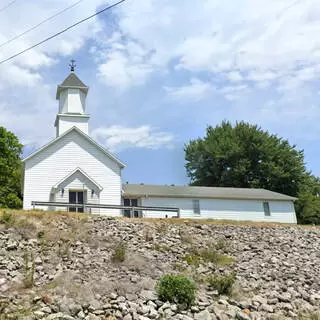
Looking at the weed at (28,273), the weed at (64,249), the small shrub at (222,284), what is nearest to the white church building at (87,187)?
the weed at (64,249)

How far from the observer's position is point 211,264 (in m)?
16.3

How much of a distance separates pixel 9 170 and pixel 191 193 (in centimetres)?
1819

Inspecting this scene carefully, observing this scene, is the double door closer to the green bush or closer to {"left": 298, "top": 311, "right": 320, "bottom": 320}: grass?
the green bush

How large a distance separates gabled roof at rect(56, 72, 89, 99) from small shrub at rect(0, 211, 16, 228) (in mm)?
14240

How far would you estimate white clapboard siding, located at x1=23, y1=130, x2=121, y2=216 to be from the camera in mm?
24500

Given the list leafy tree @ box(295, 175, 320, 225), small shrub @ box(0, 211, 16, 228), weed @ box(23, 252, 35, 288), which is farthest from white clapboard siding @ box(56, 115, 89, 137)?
leafy tree @ box(295, 175, 320, 225)

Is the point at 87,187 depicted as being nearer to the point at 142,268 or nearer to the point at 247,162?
the point at 142,268

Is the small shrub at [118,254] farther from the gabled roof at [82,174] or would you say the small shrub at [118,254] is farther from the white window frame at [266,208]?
the white window frame at [266,208]

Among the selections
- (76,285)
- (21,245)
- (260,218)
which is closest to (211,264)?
(76,285)

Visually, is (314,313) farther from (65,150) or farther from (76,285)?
(65,150)

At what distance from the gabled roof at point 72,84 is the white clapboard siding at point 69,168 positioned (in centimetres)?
478

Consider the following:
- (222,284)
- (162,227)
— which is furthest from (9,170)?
(222,284)

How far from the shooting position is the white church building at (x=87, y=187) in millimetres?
24438

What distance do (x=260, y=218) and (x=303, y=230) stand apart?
28.4ft
